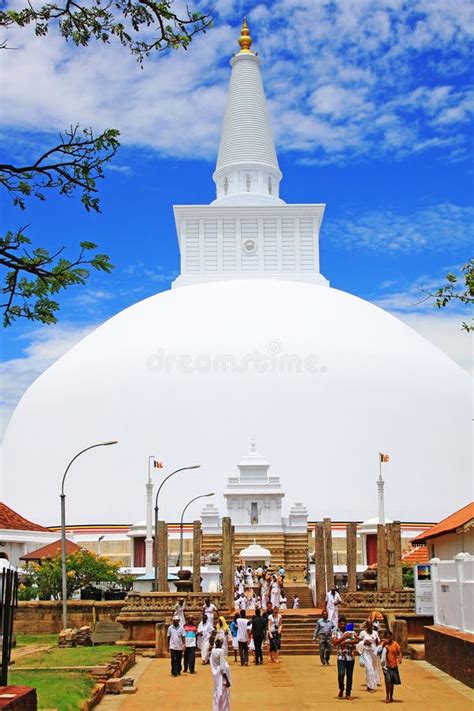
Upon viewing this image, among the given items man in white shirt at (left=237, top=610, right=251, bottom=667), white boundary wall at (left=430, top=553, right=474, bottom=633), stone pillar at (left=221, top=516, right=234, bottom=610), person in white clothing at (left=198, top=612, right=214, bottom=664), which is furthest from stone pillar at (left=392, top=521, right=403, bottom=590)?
man in white shirt at (left=237, top=610, right=251, bottom=667)

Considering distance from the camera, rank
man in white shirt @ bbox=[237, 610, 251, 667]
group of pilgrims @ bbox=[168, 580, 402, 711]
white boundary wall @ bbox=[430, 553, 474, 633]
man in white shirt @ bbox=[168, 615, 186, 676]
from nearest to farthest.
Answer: group of pilgrims @ bbox=[168, 580, 402, 711] → white boundary wall @ bbox=[430, 553, 474, 633] → man in white shirt @ bbox=[168, 615, 186, 676] → man in white shirt @ bbox=[237, 610, 251, 667]

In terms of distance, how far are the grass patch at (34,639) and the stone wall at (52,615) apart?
2.95 ft

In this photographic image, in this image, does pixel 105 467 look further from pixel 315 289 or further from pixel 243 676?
pixel 243 676

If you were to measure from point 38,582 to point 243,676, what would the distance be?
1672 centimetres

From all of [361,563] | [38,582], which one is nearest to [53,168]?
[38,582]

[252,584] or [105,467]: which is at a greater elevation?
[105,467]

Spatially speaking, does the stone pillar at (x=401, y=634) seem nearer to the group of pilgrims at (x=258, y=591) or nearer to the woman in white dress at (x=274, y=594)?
the group of pilgrims at (x=258, y=591)

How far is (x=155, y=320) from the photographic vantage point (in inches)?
2167

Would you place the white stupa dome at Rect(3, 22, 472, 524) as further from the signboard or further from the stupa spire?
the signboard

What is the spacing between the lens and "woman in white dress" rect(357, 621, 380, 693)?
741 inches

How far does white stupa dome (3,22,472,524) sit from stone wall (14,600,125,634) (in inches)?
609

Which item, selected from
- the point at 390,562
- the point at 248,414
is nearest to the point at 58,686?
the point at 390,562

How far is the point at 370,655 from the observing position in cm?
1886

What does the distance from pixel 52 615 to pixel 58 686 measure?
17.0m
